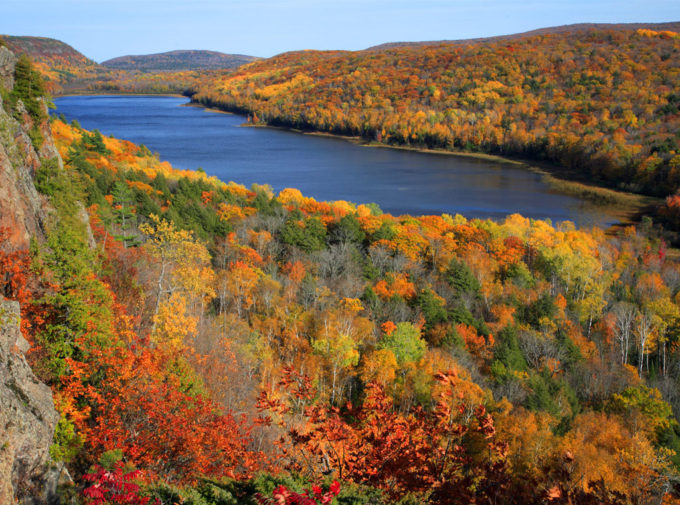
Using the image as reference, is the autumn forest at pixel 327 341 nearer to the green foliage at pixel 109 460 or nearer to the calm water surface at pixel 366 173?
the green foliage at pixel 109 460

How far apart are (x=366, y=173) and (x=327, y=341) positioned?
5598 centimetres

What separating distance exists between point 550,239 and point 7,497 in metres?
43.1

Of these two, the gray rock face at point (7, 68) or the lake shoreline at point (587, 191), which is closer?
the gray rock face at point (7, 68)

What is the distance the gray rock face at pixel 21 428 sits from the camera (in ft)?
24.9

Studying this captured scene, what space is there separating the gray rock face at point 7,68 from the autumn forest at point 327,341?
31cm

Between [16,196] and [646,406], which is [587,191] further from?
[16,196]

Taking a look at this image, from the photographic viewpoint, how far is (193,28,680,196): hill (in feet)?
279

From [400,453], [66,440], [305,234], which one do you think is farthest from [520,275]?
[400,453]

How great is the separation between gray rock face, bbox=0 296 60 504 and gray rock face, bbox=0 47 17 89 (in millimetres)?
16082

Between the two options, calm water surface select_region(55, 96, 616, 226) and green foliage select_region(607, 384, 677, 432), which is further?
calm water surface select_region(55, 96, 616, 226)

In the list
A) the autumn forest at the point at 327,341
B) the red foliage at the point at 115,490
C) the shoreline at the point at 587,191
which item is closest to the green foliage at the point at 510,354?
the autumn forest at the point at 327,341

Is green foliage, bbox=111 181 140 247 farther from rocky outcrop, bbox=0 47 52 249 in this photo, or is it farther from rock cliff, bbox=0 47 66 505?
rock cliff, bbox=0 47 66 505

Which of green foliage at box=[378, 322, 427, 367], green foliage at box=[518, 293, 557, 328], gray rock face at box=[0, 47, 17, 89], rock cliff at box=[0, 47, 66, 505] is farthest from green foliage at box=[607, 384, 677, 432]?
gray rock face at box=[0, 47, 17, 89]

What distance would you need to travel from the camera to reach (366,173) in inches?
3091
